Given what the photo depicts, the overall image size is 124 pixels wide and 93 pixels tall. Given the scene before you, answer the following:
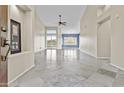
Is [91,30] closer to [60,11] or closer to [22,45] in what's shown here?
[60,11]

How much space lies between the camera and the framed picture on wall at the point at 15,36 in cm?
455

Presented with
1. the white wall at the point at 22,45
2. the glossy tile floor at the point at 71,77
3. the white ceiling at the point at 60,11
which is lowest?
the glossy tile floor at the point at 71,77

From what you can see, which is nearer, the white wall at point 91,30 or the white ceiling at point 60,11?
the white wall at point 91,30

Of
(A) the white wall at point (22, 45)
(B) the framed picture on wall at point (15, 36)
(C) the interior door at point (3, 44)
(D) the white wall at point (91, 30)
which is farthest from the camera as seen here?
(D) the white wall at point (91, 30)

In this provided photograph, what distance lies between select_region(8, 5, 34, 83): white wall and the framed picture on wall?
0.17 m

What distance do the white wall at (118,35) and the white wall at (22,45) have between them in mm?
3361

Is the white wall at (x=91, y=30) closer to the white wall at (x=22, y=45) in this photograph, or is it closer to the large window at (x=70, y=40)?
the white wall at (x=22, y=45)

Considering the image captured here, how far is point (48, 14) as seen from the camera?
15258mm

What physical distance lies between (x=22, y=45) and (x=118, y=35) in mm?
3690

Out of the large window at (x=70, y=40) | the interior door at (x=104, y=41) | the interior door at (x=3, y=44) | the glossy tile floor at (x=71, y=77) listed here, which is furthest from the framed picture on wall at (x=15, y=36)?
the large window at (x=70, y=40)

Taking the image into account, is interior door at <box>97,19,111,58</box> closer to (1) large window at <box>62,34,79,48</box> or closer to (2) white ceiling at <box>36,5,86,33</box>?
(2) white ceiling at <box>36,5,86,33</box>
